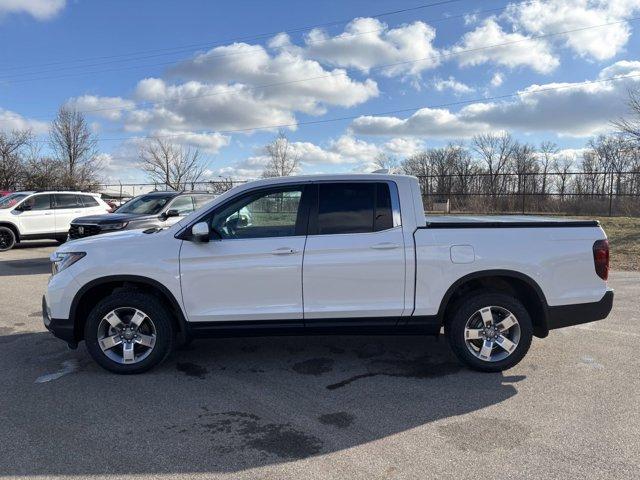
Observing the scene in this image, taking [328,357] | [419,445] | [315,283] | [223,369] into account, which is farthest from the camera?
[328,357]

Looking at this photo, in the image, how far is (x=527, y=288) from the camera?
4645 millimetres

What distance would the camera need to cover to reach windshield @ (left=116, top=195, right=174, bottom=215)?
37.6 ft

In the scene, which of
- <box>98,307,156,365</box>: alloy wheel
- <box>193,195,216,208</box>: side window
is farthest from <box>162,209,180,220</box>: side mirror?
<box>98,307,156,365</box>: alloy wheel

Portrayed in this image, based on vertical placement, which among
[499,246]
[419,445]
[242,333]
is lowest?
[419,445]

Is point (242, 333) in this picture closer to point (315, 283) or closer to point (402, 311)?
point (315, 283)

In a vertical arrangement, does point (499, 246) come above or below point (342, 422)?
above

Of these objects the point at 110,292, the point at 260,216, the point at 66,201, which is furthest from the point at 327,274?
the point at 66,201

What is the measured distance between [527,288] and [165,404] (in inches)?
135

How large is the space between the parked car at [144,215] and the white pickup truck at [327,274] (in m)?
6.08

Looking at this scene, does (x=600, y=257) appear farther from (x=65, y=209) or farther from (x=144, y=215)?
(x=65, y=209)

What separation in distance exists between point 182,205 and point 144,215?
1.03 m

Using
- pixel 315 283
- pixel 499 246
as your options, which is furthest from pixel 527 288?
pixel 315 283

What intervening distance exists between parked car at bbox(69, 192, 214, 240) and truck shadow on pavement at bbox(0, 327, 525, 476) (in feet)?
17.4

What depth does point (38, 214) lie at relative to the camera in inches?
590
